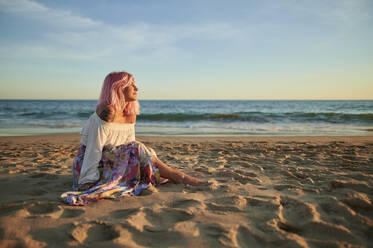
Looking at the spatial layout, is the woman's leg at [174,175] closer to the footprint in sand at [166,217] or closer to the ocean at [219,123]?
the footprint in sand at [166,217]

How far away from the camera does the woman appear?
2473mm

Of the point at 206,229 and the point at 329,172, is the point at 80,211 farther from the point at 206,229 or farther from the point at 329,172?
the point at 329,172

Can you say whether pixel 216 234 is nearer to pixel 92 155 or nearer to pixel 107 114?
pixel 92 155

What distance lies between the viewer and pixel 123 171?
8.57ft

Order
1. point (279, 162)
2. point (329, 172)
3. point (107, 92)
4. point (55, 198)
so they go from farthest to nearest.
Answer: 1. point (279, 162)
2. point (329, 172)
3. point (107, 92)
4. point (55, 198)

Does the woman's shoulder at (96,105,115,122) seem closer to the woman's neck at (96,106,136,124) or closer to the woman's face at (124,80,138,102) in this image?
the woman's neck at (96,106,136,124)

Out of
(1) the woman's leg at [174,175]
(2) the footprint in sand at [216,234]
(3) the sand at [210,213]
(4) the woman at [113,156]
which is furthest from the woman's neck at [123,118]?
(2) the footprint in sand at [216,234]

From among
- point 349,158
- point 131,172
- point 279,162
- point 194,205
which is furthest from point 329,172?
point 131,172

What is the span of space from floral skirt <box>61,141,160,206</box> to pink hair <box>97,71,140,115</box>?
18.8 inches

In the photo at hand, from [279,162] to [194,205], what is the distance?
2.44 m

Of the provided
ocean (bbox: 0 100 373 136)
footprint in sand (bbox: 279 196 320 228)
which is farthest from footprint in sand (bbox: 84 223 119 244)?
ocean (bbox: 0 100 373 136)

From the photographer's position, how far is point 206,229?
177 centimetres

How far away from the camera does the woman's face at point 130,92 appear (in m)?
2.76

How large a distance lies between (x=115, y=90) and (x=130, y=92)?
207 millimetres
